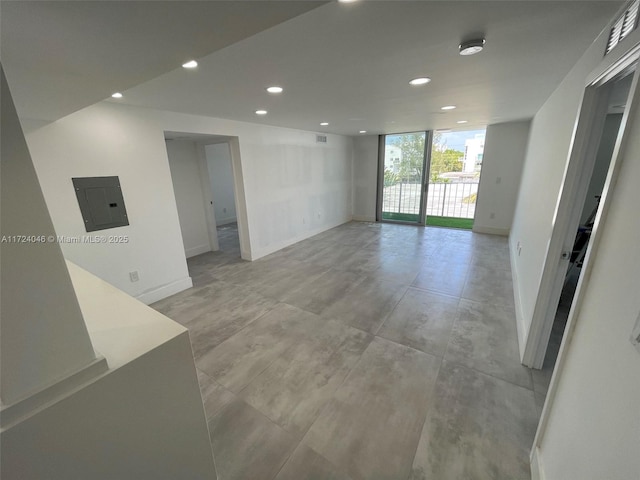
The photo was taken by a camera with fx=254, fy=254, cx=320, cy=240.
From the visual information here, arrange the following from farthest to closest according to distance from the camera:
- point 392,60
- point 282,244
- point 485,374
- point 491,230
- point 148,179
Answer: point 491,230 < point 282,244 < point 148,179 < point 485,374 < point 392,60

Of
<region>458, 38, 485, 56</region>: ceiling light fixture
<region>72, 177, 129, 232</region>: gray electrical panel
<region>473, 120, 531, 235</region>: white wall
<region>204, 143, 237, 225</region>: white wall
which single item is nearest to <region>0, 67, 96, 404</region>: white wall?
<region>458, 38, 485, 56</region>: ceiling light fixture

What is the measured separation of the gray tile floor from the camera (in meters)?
1.46

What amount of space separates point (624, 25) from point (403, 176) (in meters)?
5.57

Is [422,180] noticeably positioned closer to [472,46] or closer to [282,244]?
[282,244]

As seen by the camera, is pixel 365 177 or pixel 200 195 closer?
pixel 200 195

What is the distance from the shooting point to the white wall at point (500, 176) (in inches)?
203

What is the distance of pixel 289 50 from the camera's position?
1560 millimetres

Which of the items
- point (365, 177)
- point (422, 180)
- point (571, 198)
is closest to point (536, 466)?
point (571, 198)

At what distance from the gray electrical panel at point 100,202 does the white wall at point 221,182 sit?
4.00m

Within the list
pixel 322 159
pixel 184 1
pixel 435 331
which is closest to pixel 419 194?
pixel 322 159

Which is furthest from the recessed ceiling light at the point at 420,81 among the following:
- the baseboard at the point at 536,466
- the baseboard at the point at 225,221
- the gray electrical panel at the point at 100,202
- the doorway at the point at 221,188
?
the baseboard at the point at 225,221

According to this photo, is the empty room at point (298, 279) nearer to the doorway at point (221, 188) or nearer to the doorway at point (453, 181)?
the doorway at point (221, 188)

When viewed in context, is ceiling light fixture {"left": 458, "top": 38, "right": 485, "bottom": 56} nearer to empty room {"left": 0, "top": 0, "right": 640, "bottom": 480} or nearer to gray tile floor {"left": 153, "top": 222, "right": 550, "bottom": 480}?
empty room {"left": 0, "top": 0, "right": 640, "bottom": 480}

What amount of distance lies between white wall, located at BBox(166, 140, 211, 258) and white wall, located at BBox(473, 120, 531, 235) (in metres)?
5.98
